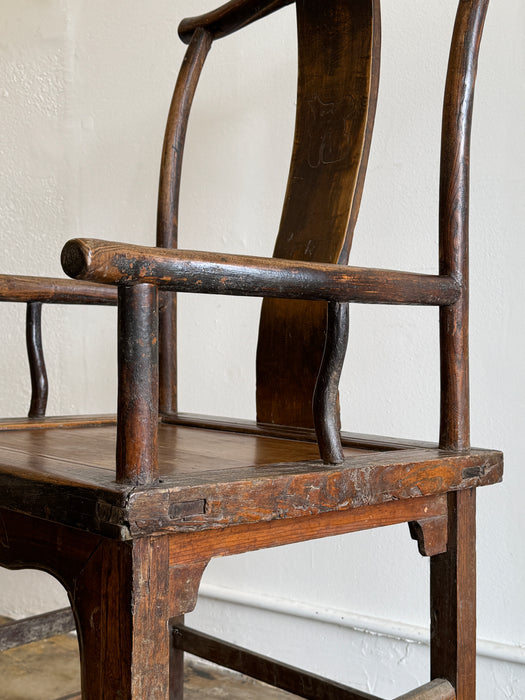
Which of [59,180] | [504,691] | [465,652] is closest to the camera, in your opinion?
[465,652]

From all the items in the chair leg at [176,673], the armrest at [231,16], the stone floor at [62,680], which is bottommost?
the stone floor at [62,680]

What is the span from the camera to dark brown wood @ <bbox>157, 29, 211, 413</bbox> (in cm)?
125

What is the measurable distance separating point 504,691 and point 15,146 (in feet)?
5.20

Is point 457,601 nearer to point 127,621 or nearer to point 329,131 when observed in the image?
point 127,621

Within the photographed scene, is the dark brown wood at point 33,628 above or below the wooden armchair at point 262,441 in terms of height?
below

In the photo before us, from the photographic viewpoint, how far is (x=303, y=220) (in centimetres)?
110

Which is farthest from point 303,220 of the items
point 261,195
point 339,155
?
point 261,195

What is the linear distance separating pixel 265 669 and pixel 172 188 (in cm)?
72

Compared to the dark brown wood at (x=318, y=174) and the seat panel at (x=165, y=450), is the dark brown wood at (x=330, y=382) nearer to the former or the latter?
the seat panel at (x=165, y=450)

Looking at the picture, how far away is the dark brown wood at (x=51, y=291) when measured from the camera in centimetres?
103

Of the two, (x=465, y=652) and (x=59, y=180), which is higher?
(x=59, y=180)

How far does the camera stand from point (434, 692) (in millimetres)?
884

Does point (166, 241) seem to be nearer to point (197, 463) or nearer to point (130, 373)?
point (197, 463)

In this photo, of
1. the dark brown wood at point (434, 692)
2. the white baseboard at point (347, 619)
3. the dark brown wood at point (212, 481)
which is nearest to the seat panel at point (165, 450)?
the dark brown wood at point (212, 481)
